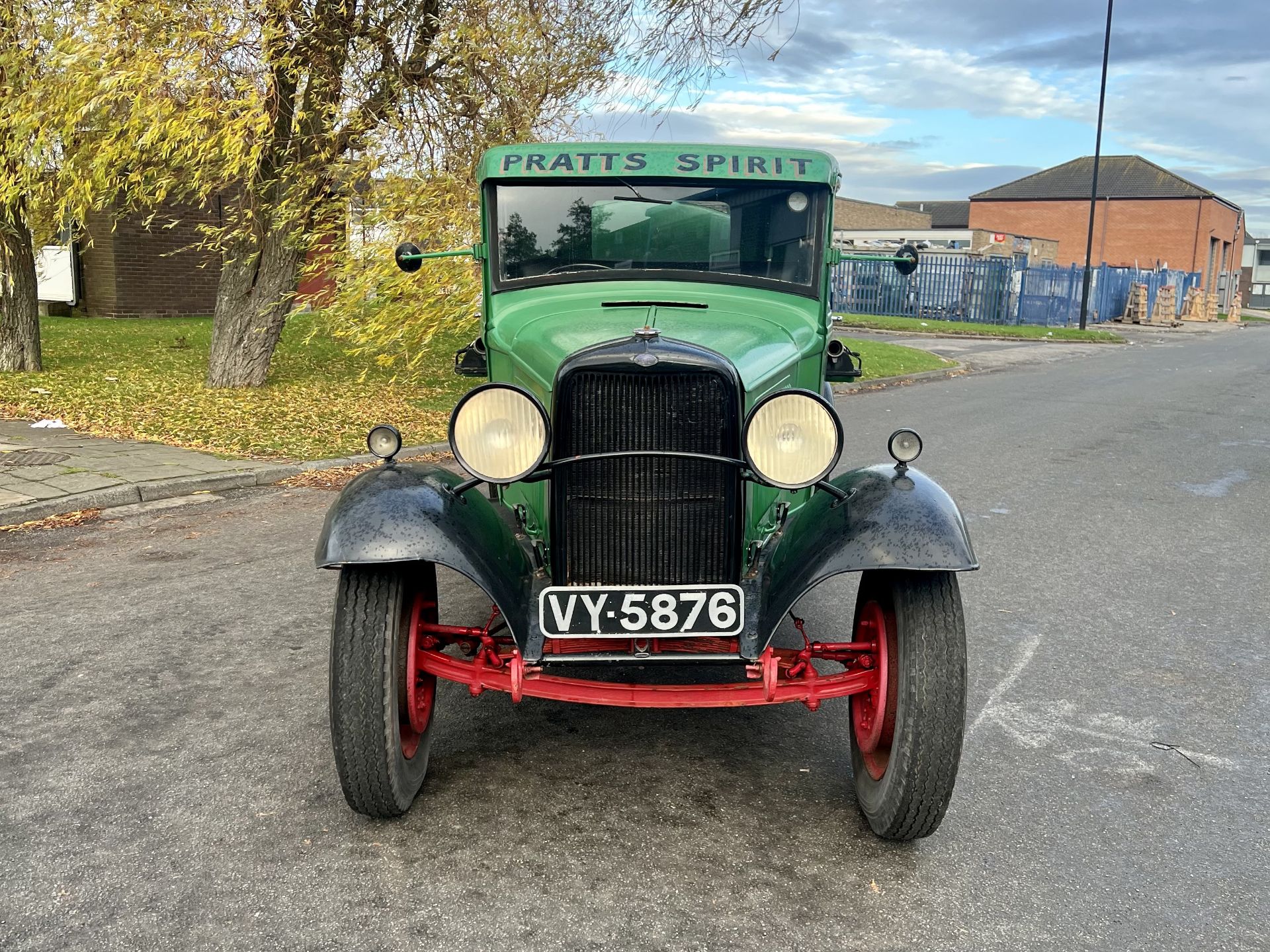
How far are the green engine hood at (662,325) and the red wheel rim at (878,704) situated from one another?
80cm

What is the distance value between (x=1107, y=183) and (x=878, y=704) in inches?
2567

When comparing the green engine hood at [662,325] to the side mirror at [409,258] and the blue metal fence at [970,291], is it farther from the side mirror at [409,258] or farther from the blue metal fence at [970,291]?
the blue metal fence at [970,291]

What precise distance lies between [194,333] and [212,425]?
895 cm

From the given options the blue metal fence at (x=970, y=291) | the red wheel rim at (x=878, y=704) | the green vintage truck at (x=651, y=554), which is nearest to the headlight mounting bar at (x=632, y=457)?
the green vintage truck at (x=651, y=554)

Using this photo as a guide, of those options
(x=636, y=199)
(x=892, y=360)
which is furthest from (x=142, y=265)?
(x=636, y=199)

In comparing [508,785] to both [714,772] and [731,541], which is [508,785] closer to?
[714,772]

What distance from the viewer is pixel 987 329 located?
29.6 metres

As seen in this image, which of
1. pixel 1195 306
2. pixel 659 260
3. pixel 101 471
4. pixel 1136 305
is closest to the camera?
pixel 659 260

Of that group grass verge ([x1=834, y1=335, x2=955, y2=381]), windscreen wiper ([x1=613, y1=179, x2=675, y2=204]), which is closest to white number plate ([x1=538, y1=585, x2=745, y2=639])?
windscreen wiper ([x1=613, y1=179, x2=675, y2=204])

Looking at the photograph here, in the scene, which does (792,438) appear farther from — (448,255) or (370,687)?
(448,255)

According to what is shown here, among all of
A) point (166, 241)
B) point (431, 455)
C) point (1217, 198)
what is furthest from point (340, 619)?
point (1217, 198)

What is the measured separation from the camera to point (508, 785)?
3369 mm

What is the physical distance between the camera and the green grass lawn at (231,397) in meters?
9.06

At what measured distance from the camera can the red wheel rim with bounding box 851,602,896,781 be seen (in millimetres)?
3096
